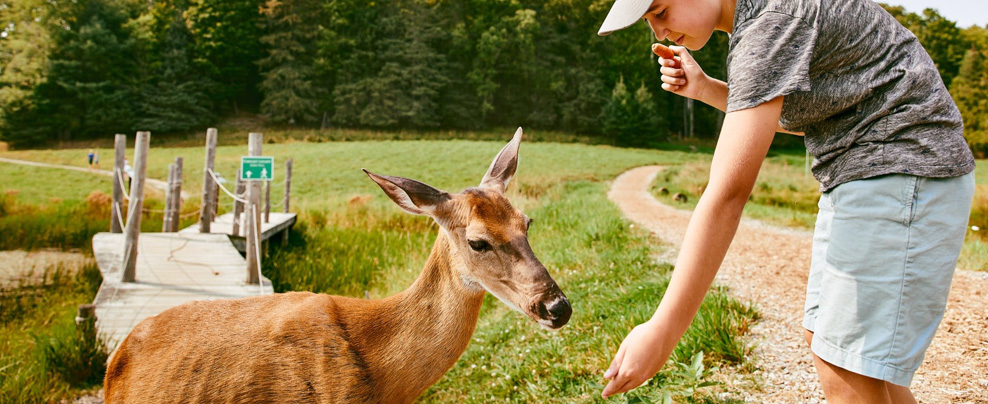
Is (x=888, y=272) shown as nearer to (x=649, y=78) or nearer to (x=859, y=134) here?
(x=859, y=134)

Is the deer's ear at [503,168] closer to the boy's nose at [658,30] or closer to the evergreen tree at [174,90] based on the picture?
the boy's nose at [658,30]

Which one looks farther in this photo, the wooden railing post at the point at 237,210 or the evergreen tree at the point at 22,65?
the evergreen tree at the point at 22,65

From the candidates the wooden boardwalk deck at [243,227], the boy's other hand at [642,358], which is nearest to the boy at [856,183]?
the boy's other hand at [642,358]

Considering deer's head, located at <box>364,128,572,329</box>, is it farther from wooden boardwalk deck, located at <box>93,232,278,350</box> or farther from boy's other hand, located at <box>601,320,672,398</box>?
wooden boardwalk deck, located at <box>93,232,278,350</box>

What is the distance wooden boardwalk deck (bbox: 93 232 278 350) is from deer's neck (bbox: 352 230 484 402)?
11.8 feet

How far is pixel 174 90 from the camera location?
21.3 m

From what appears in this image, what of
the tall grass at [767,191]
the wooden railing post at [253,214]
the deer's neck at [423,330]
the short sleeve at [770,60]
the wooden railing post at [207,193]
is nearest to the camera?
the short sleeve at [770,60]

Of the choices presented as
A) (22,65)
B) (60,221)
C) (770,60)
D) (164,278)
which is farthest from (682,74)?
(22,65)

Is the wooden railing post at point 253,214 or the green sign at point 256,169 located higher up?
the green sign at point 256,169

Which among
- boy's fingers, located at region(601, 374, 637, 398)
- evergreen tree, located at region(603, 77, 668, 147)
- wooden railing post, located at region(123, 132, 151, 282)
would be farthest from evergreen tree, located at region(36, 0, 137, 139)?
boy's fingers, located at region(601, 374, 637, 398)

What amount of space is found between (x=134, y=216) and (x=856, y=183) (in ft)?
22.5

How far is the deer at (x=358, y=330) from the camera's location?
1.74m

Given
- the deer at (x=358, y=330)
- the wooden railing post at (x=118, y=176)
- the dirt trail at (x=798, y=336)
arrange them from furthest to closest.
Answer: the wooden railing post at (x=118, y=176) < the dirt trail at (x=798, y=336) < the deer at (x=358, y=330)

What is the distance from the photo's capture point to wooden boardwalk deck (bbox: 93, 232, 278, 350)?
5.09 meters
